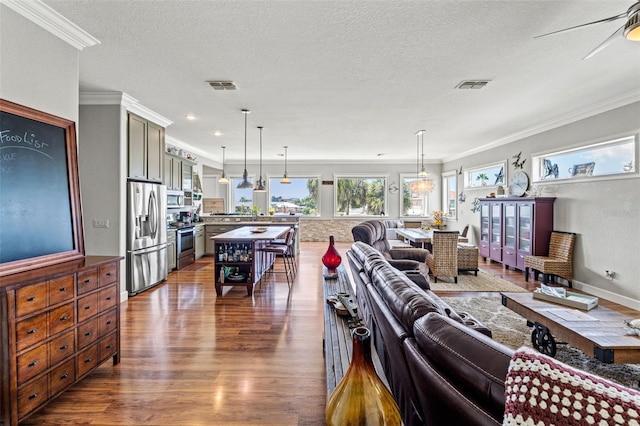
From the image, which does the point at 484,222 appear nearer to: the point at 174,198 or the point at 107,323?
the point at 174,198

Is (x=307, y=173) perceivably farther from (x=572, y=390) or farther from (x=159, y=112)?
(x=572, y=390)

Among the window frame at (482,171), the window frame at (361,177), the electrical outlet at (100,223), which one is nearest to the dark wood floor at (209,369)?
the electrical outlet at (100,223)

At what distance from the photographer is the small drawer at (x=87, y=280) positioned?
2145mm

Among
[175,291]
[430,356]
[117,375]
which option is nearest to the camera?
[430,356]

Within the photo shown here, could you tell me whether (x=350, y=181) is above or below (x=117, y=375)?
above

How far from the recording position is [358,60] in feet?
9.87

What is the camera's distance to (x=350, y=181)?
33.7ft

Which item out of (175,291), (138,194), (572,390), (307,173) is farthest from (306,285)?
(307,173)

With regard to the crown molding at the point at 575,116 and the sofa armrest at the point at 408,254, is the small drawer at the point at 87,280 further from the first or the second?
the crown molding at the point at 575,116

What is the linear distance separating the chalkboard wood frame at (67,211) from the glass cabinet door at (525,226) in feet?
21.3

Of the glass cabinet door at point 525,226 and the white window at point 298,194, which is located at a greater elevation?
the white window at point 298,194

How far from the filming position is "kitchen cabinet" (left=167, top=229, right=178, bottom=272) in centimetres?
565

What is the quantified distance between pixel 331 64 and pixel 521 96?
2771 millimetres

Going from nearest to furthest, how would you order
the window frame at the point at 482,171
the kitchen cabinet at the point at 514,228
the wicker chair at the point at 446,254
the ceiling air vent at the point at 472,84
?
the ceiling air vent at the point at 472,84 < the wicker chair at the point at 446,254 < the kitchen cabinet at the point at 514,228 < the window frame at the point at 482,171
